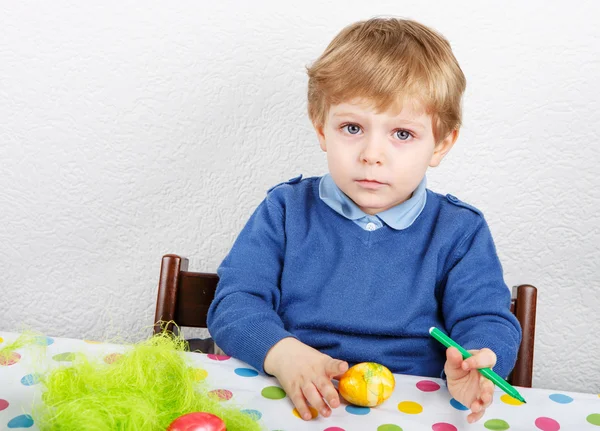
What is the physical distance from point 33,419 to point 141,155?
0.77 meters

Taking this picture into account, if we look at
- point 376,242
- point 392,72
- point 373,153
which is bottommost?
point 376,242

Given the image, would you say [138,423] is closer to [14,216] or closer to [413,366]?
[413,366]

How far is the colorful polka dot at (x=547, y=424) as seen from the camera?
0.65 meters

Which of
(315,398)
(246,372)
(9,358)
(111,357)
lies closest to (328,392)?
(315,398)

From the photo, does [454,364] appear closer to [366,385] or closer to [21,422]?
[366,385]

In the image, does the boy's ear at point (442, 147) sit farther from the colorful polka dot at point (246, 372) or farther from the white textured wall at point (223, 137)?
the colorful polka dot at point (246, 372)

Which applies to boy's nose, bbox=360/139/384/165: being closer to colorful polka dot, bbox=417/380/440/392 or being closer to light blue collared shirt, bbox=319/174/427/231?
light blue collared shirt, bbox=319/174/427/231

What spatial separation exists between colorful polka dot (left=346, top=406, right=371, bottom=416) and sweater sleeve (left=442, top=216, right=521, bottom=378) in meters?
0.20

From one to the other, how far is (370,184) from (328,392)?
1.03 feet

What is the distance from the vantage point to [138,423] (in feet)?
1.75

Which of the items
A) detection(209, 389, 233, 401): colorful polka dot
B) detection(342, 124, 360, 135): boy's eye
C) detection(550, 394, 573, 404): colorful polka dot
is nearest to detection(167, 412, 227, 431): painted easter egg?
detection(209, 389, 233, 401): colorful polka dot

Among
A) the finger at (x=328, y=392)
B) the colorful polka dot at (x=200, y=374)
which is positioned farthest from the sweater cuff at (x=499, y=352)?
the colorful polka dot at (x=200, y=374)

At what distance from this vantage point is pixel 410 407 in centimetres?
68

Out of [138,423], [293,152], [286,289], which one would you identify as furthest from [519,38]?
[138,423]
